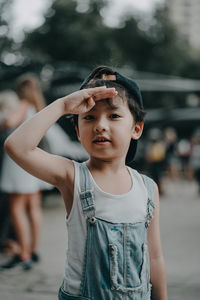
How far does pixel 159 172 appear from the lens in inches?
487

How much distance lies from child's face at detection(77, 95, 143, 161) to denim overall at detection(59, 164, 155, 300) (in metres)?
0.16

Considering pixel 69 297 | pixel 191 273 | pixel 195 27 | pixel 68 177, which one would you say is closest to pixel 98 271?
pixel 69 297

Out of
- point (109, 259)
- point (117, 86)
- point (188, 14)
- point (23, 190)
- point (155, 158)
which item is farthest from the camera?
point (188, 14)

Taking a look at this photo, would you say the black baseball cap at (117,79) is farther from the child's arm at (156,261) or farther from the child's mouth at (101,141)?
the child's arm at (156,261)

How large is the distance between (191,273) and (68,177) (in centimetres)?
308

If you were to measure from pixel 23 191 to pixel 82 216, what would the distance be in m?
3.04

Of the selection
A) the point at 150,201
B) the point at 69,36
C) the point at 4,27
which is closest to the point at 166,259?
the point at 150,201

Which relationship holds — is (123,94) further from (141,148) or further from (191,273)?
(141,148)

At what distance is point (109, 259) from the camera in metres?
1.87

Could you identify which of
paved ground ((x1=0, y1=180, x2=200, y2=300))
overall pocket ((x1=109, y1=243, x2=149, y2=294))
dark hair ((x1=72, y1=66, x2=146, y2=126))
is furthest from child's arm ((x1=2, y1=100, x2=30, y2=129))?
overall pocket ((x1=109, y1=243, x2=149, y2=294))

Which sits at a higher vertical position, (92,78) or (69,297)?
(92,78)

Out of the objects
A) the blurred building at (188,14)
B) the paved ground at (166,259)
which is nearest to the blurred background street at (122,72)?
the paved ground at (166,259)

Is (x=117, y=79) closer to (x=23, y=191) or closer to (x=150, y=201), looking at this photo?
(x=150, y=201)

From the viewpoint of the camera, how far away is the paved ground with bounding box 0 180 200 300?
3971 millimetres
